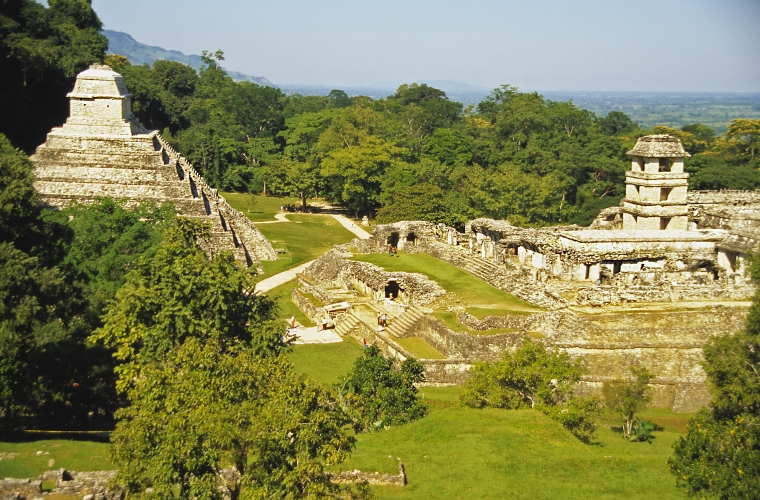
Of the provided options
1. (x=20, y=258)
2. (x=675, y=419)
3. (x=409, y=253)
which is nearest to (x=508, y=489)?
(x=675, y=419)

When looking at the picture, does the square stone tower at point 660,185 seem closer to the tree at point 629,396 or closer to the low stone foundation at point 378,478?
the tree at point 629,396

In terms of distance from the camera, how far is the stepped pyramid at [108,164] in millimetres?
40031

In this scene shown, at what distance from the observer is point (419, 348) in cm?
2777

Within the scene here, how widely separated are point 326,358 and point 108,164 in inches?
726

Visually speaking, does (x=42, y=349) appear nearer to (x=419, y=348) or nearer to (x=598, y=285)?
(x=419, y=348)

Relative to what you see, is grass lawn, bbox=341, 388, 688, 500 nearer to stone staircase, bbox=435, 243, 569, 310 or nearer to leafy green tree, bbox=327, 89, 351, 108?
stone staircase, bbox=435, 243, 569, 310

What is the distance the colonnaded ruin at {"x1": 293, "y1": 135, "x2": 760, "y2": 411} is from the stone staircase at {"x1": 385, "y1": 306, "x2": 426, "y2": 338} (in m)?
0.05

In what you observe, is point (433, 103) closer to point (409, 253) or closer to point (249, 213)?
point (249, 213)

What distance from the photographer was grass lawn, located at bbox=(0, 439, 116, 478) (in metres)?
16.6

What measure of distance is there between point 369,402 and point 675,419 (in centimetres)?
929

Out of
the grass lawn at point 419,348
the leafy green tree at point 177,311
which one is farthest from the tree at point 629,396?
the leafy green tree at point 177,311

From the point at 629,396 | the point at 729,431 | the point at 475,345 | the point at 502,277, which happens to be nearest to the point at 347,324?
the point at 502,277

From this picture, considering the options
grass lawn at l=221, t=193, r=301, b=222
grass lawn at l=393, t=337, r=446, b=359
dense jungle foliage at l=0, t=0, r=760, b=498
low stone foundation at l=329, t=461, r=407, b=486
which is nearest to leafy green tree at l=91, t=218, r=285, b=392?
dense jungle foliage at l=0, t=0, r=760, b=498

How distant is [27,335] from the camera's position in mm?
20766
